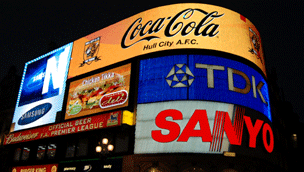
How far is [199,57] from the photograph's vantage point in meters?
27.3

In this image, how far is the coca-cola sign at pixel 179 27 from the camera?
2875cm

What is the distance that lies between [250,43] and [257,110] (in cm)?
759

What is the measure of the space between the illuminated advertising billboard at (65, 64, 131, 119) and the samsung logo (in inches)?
151

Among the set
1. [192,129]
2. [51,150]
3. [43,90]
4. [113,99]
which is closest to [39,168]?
[51,150]

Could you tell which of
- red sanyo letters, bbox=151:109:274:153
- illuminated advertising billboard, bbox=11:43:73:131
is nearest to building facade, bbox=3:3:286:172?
red sanyo letters, bbox=151:109:274:153

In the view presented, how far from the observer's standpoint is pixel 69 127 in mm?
30156

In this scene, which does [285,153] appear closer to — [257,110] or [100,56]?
[257,110]

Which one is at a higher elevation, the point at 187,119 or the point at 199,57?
the point at 199,57

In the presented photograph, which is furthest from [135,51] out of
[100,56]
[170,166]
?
[170,166]

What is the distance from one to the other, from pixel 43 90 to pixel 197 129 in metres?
22.4

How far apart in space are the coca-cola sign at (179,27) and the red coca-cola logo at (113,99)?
221 inches

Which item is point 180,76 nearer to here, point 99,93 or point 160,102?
point 160,102

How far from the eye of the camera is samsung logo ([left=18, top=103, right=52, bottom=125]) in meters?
35.2

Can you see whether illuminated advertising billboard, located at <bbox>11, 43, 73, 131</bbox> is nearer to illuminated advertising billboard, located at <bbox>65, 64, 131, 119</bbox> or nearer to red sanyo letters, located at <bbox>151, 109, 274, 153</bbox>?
illuminated advertising billboard, located at <bbox>65, 64, 131, 119</bbox>
